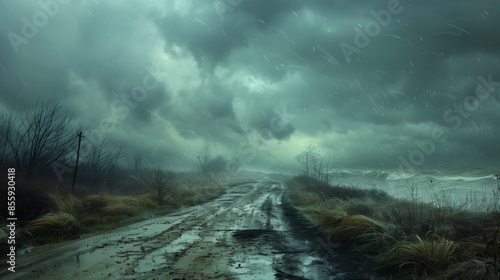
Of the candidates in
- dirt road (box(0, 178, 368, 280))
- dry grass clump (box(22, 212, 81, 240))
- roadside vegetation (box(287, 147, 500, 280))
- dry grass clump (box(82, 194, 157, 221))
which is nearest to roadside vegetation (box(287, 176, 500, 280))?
roadside vegetation (box(287, 147, 500, 280))

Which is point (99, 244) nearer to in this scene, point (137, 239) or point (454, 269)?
point (137, 239)

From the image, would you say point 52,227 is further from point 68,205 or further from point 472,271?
point 472,271

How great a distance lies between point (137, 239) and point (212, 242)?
2.09 meters

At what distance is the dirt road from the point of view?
5.66 meters

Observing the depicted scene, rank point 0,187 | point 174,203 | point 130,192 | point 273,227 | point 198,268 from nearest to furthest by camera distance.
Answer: point 198,268, point 0,187, point 273,227, point 174,203, point 130,192

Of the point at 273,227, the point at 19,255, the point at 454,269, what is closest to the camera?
the point at 454,269

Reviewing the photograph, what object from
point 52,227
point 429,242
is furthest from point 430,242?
point 52,227

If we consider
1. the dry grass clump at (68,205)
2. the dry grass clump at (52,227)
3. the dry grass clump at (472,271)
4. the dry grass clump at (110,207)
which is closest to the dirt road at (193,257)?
the dry grass clump at (52,227)

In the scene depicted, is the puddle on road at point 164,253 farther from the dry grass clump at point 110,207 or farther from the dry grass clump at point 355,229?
the dry grass clump at point 110,207

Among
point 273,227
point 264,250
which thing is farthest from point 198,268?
point 273,227

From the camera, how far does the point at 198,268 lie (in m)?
5.97

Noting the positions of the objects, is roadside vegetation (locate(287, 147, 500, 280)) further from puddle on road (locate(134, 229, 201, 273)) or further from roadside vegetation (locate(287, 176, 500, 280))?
puddle on road (locate(134, 229, 201, 273))

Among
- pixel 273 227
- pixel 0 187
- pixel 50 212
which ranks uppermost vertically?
pixel 0 187

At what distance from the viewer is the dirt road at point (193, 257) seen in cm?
566
